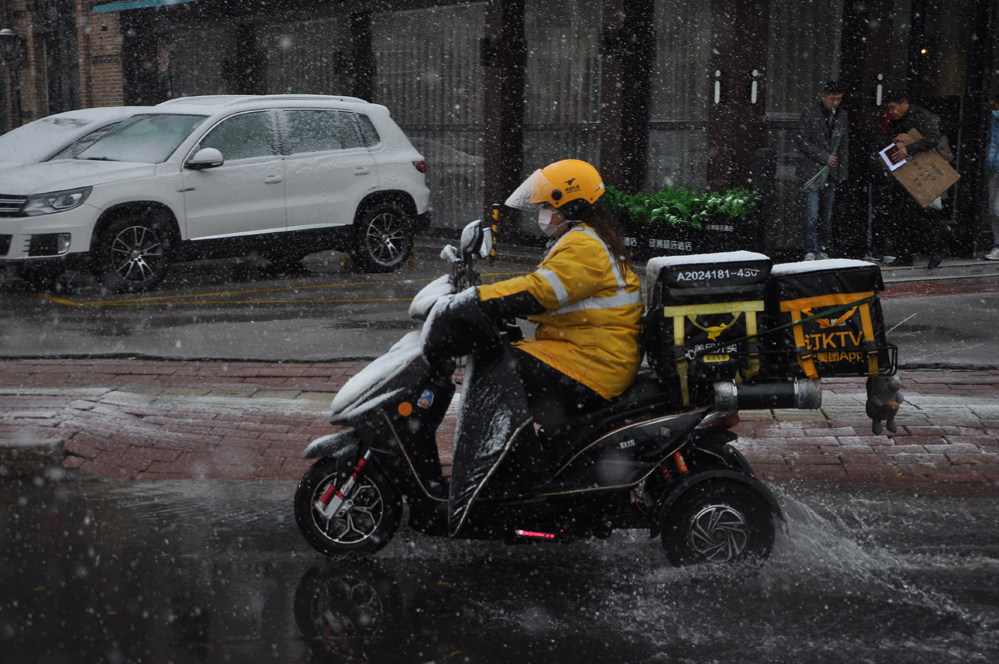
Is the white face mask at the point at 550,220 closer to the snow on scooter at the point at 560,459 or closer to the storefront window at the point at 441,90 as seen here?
the snow on scooter at the point at 560,459

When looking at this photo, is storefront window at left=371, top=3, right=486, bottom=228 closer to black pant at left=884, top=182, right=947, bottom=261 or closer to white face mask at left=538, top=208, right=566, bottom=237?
black pant at left=884, top=182, right=947, bottom=261

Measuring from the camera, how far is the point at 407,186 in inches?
516

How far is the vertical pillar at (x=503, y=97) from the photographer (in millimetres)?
15773

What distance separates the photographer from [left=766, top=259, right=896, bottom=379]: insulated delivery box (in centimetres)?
423

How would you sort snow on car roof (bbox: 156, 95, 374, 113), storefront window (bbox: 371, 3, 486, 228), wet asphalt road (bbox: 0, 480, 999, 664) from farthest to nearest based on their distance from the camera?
storefront window (bbox: 371, 3, 486, 228), snow on car roof (bbox: 156, 95, 374, 113), wet asphalt road (bbox: 0, 480, 999, 664)

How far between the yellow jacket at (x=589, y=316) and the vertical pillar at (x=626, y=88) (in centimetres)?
1039

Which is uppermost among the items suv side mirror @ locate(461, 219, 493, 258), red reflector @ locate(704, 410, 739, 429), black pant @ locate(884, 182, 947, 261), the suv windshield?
the suv windshield

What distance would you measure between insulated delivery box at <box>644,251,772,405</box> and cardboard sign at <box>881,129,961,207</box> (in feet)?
29.0

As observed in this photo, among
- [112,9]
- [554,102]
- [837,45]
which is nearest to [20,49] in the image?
[112,9]

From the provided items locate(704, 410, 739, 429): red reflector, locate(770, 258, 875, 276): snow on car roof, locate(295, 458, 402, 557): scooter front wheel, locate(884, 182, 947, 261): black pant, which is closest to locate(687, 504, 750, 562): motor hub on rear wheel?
locate(704, 410, 739, 429): red reflector

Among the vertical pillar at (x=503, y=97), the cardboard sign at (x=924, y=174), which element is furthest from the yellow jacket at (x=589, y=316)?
the vertical pillar at (x=503, y=97)

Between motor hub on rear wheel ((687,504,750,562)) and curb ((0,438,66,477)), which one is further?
curb ((0,438,66,477))

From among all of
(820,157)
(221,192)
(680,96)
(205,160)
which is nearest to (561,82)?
(680,96)

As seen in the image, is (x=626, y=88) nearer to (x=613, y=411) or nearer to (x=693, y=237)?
(x=693, y=237)
